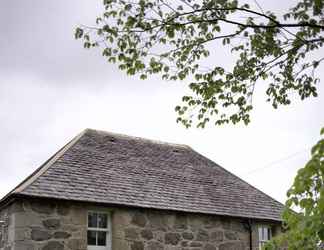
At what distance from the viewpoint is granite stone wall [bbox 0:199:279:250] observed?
12.2 metres

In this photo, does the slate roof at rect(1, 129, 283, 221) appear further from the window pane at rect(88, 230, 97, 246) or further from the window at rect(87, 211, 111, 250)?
the window pane at rect(88, 230, 97, 246)

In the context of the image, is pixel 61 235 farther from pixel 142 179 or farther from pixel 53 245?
pixel 142 179

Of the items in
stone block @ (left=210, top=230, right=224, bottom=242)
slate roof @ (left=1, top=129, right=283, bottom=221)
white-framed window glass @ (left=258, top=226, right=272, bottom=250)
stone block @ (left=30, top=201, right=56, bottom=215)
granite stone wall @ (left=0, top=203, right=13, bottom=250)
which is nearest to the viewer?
stone block @ (left=30, top=201, right=56, bottom=215)

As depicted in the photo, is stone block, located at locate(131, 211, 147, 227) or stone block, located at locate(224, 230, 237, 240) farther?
stone block, located at locate(224, 230, 237, 240)

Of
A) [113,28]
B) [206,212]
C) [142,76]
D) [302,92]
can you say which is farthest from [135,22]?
[206,212]

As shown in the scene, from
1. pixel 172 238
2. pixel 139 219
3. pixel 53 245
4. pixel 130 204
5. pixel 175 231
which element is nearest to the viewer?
pixel 53 245

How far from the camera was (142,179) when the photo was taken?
15156mm

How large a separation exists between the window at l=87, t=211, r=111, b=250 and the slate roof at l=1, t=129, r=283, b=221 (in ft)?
1.72

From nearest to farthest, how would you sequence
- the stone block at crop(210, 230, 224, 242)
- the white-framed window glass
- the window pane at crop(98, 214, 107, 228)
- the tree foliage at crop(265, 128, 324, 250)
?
the tree foliage at crop(265, 128, 324, 250) → the window pane at crop(98, 214, 107, 228) → the stone block at crop(210, 230, 224, 242) → the white-framed window glass

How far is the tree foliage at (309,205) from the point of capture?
4.49 meters

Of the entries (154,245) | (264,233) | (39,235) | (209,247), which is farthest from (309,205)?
(264,233)

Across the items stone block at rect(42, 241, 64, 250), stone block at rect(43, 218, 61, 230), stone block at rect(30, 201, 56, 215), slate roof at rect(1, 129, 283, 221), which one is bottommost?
stone block at rect(42, 241, 64, 250)

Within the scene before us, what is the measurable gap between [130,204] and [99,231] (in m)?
1.00

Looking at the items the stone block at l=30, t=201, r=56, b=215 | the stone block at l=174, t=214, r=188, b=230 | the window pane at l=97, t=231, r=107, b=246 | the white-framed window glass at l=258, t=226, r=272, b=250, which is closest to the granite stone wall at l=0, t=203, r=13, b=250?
the stone block at l=30, t=201, r=56, b=215
